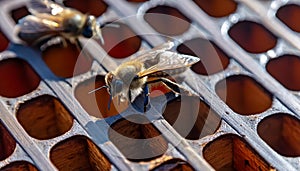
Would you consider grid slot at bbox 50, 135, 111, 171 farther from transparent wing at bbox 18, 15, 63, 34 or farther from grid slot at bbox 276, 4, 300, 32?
grid slot at bbox 276, 4, 300, 32

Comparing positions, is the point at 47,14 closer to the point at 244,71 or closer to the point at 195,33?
the point at 195,33

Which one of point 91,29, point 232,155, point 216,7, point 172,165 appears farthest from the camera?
point 216,7

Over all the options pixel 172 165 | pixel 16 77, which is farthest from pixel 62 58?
pixel 172 165

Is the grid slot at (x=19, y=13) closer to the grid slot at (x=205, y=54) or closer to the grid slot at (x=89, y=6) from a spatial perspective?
the grid slot at (x=89, y=6)

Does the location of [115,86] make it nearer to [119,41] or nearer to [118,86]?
[118,86]

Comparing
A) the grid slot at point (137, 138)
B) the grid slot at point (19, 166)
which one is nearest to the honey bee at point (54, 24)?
the grid slot at point (137, 138)

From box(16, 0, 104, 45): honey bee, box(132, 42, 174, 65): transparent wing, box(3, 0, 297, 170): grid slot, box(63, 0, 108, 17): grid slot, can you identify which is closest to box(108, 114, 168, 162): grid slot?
box(3, 0, 297, 170): grid slot

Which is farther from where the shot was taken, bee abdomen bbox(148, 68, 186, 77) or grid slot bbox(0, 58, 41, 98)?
grid slot bbox(0, 58, 41, 98)
